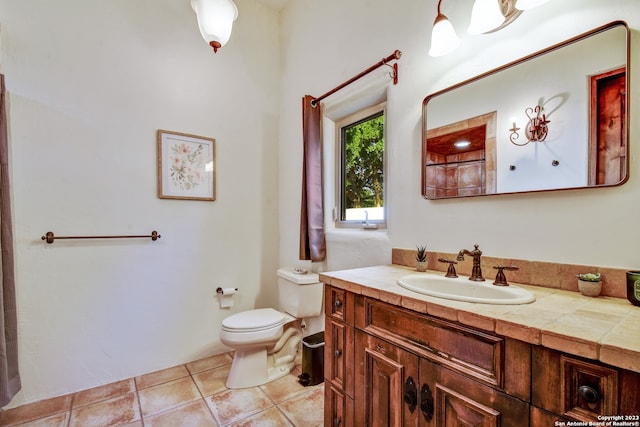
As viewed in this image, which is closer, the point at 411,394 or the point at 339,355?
the point at 411,394

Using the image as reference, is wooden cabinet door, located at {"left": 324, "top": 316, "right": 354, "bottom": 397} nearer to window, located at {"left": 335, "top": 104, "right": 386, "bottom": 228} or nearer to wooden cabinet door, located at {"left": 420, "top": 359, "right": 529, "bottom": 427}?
wooden cabinet door, located at {"left": 420, "top": 359, "right": 529, "bottom": 427}

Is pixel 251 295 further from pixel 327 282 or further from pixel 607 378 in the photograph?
pixel 607 378

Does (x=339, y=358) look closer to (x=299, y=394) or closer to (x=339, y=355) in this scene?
(x=339, y=355)

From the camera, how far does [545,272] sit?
3.46 ft

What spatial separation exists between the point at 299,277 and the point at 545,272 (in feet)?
4.67

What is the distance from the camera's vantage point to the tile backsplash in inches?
35.8

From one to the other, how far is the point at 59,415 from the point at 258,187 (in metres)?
1.91

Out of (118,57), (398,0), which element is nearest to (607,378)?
(398,0)

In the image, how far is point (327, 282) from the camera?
1.28 metres

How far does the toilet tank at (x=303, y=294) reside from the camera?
2025 mm

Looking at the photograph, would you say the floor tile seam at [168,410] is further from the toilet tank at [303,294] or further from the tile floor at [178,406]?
the toilet tank at [303,294]

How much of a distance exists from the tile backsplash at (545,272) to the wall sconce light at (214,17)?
1591 mm

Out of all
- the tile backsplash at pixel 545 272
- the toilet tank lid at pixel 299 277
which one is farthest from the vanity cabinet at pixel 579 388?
the toilet tank lid at pixel 299 277

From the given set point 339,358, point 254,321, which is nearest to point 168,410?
point 254,321
